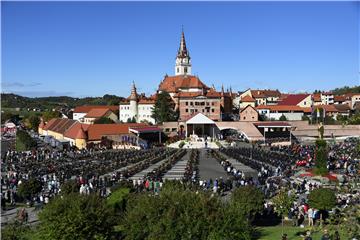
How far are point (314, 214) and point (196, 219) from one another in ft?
24.3

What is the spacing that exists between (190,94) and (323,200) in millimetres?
60525

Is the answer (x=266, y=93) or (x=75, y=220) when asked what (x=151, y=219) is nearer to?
(x=75, y=220)

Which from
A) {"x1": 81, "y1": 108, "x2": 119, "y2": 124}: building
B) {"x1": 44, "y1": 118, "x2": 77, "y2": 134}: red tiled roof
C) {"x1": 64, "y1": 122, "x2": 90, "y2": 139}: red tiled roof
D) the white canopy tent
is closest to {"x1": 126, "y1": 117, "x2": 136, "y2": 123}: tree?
{"x1": 81, "y1": 108, "x2": 119, "y2": 124}: building

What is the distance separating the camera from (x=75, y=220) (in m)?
14.8

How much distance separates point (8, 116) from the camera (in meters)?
120

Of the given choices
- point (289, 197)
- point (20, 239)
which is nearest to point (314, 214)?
point (289, 197)

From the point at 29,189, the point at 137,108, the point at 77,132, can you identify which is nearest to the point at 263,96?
the point at 137,108

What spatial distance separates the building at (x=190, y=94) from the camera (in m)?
76.5

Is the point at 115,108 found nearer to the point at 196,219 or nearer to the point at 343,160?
the point at 343,160

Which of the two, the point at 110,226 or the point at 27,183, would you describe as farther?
the point at 27,183

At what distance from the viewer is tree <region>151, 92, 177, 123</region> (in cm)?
7388

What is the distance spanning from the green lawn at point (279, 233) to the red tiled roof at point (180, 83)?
220ft

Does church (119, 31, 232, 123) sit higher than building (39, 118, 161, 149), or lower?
higher

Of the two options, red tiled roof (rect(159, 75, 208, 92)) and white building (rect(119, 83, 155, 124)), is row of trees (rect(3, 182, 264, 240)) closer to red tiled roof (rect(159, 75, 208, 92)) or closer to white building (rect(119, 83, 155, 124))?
white building (rect(119, 83, 155, 124))
